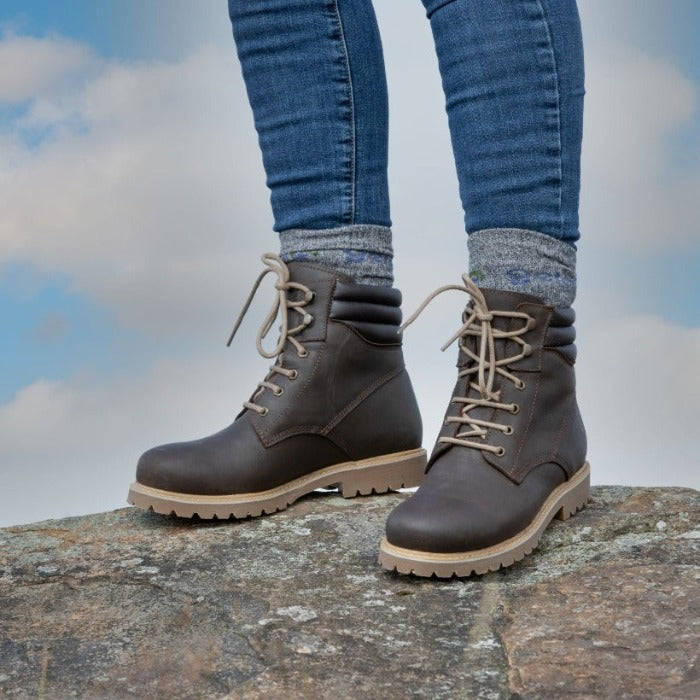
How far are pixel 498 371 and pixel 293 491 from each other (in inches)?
19.2

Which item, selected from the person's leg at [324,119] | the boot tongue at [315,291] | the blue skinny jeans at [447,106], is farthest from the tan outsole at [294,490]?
the blue skinny jeans at [447,106]

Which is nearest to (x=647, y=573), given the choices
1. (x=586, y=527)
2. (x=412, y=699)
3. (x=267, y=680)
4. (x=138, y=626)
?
(x=586, y=527)

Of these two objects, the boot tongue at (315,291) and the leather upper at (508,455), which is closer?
the leather upper at (508,455)

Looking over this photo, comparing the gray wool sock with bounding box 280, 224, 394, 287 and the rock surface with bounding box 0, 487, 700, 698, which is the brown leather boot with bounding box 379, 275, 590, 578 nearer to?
the rock surface with bounding box 0, 487, 700, 698

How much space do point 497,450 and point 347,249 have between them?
51cm

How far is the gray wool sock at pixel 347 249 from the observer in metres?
1.85

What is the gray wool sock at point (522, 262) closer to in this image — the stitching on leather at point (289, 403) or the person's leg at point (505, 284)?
the person's leg at point (505, 284)

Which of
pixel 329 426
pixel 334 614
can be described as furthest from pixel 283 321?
pixel 334 614

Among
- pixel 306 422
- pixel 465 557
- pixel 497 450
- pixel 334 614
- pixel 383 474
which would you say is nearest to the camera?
pixel 334 614

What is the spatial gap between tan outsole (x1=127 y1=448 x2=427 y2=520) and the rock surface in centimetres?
3

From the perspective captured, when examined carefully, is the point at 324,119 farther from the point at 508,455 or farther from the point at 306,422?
the point at 508,455

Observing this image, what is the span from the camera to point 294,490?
188 centimetres

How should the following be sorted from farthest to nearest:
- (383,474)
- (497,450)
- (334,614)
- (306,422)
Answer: (383,474), (306,422), (497,450), (334,614)

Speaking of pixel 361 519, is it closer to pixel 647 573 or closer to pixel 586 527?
pixel 586 527
